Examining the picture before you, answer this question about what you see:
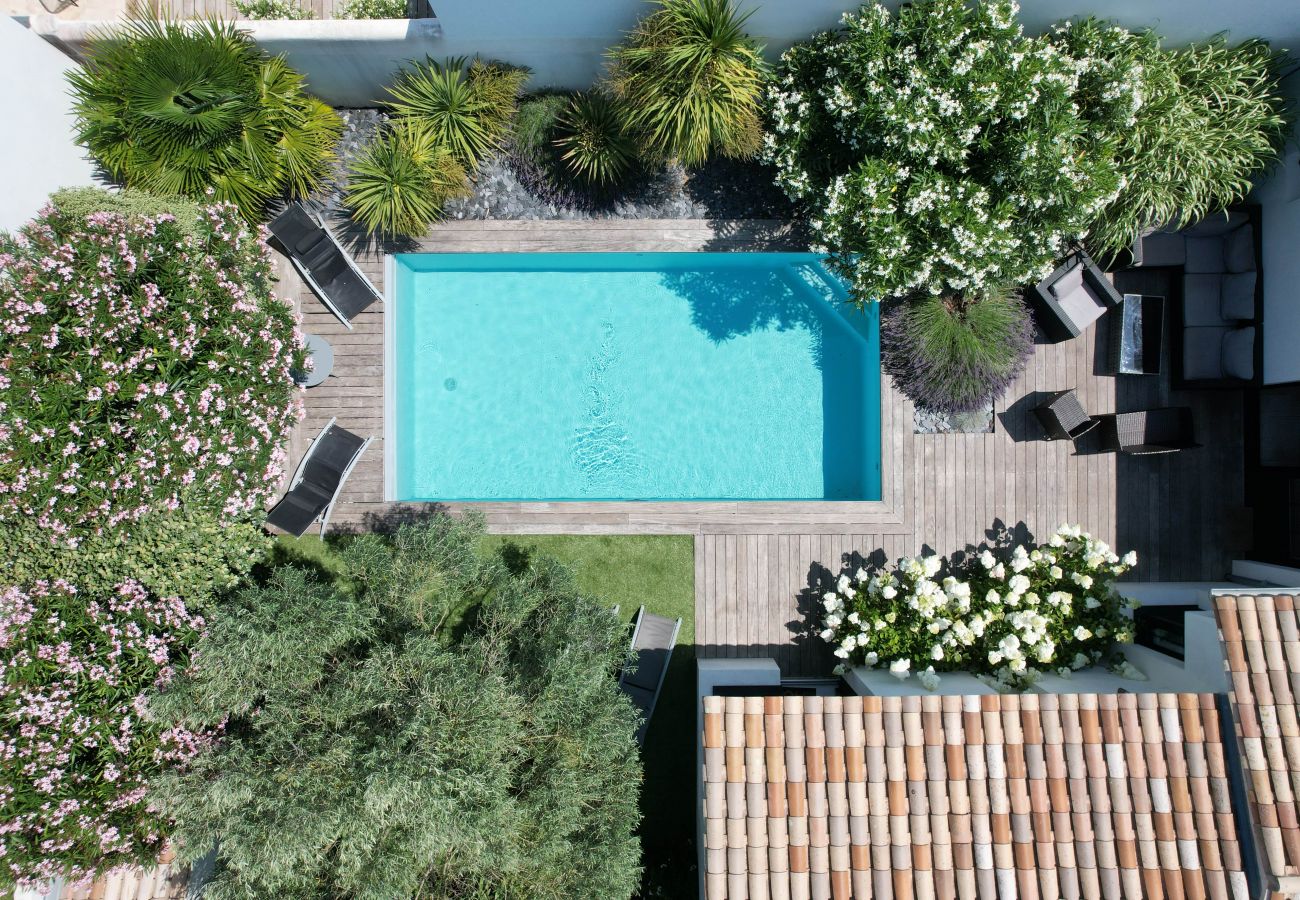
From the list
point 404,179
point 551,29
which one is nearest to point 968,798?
point 404,179

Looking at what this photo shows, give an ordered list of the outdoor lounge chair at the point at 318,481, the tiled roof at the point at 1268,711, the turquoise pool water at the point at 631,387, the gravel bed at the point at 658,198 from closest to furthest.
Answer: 1. the tiled roof at the point at 1268,711
2. the outdoor lounge chair at the point at 318,481
3. the gravel bed at the point at 658,198
4. the turquoise pool water at the point at 631,387

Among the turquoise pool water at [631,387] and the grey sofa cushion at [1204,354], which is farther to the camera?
the turquoise pool water at [631,387]

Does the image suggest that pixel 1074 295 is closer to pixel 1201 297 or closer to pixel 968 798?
pixel 1201 297

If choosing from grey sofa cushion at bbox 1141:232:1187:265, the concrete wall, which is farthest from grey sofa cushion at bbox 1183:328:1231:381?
the concrete wall

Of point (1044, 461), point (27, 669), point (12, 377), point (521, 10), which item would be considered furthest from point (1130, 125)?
point (27, 669)

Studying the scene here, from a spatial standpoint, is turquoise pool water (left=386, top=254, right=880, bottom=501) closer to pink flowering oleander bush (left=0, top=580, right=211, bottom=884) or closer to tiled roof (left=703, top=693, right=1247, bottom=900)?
pink flowering oleander bush (left=0, top=580, right=211, bottom=884)

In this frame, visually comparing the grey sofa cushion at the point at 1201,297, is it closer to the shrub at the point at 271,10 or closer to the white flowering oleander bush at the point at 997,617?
the white flowering oleander bush at the point at 997,617

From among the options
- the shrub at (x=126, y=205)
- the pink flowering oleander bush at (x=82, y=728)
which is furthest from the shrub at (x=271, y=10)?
the pink flowering oleander bush at (x=82, y=728)
